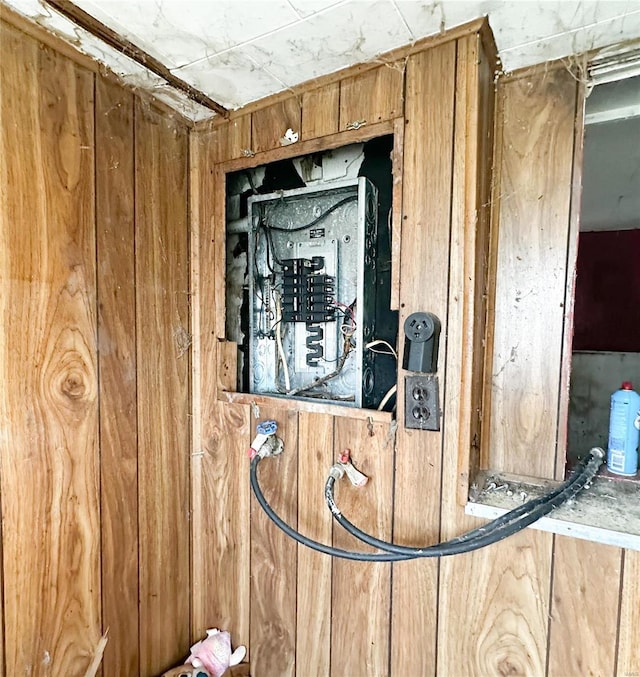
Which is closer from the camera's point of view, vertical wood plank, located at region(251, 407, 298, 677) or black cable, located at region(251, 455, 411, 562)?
black cable, located at region(251, 455, 411, 562)

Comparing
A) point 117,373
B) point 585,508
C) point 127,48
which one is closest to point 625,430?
point 585,508

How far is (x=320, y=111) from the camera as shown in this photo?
3.35ft

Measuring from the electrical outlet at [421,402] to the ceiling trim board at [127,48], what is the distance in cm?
94

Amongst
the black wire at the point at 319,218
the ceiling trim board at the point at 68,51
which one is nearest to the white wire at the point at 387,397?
the black wire at the point at 319,218

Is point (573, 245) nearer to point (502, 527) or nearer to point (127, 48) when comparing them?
point (502, 527)

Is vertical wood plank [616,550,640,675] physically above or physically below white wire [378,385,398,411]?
below

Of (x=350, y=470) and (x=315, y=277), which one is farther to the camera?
(x=315, y=277)

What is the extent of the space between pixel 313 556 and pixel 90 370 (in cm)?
76

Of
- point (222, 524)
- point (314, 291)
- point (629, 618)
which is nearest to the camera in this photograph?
point (629, 618)

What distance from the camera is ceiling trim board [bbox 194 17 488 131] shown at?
83cm

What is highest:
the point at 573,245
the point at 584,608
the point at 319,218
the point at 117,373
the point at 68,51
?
the point at 68,51

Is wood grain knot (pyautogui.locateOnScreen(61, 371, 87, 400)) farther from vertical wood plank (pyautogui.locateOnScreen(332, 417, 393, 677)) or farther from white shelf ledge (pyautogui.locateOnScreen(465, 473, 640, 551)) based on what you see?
white shelf ledge (pyautogui.locateOnScreen(465, 473, 640, 551))

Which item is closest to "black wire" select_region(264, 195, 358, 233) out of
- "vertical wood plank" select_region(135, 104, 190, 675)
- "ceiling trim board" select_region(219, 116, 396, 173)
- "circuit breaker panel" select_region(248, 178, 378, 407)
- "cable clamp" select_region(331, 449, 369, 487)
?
"circuit breaker panel" select_region(248, 178, 378, 407)

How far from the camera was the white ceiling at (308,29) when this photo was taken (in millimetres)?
775
